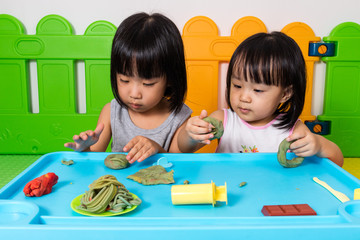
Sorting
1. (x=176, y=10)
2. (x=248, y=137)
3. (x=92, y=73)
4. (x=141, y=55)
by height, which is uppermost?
(x=176, y=10)

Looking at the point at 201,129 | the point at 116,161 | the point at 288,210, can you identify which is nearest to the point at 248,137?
the point at 201,129

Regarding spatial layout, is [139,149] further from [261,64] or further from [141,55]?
[261,64]

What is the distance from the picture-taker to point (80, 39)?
→ 55.9 inches

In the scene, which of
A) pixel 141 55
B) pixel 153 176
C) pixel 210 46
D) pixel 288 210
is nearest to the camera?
pixel 288 210

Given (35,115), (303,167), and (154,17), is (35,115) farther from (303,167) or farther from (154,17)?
(303,167)

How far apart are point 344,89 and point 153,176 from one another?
45.6 inches

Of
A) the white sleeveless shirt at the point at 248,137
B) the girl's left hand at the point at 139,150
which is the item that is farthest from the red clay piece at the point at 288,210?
the white sleeveless shirt at the point at 248,137

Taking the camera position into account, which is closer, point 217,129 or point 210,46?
point 217,129

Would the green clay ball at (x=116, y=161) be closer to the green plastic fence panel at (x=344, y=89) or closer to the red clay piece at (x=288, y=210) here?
the red clay piece at (x=288, y=210)

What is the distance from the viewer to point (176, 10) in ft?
4.75

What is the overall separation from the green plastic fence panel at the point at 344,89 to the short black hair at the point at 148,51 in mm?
810

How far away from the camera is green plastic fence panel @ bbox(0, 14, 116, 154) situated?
4.66 feet

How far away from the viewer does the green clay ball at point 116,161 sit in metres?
0.66

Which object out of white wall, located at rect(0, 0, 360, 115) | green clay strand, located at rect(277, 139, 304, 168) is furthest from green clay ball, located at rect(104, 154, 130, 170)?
white wall, located at rect(0, 0, 360, 115)
